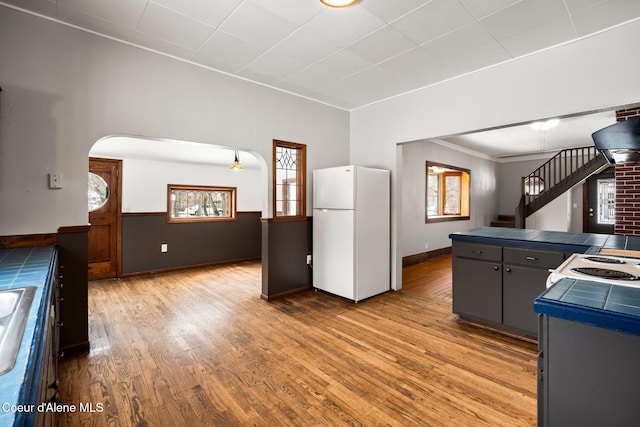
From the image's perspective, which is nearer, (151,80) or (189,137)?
(151,80)

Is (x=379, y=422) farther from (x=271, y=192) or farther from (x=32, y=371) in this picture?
(x=271, y=192)

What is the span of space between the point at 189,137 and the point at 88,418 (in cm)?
242

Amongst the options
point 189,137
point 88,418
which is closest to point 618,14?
point 189,137

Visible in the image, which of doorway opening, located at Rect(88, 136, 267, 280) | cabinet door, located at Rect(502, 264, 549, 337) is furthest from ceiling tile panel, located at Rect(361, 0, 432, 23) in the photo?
doorway opening, located at Rect(88, 136, 267, 280)

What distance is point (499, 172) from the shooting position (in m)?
9.42

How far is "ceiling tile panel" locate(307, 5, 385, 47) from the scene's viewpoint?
233cm

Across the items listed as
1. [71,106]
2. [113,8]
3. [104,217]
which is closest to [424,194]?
[113,8]

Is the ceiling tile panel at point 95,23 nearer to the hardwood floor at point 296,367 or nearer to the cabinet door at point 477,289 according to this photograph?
the hardwood floor at point 296,367

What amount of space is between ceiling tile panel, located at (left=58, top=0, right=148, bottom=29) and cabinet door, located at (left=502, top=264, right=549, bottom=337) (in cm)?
374

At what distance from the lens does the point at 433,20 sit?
2428 millimetres

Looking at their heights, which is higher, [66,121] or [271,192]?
[66,121]

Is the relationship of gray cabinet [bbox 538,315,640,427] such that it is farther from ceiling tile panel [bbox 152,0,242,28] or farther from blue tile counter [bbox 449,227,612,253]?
ceiling tile panel [bbox 152,0,242,28]

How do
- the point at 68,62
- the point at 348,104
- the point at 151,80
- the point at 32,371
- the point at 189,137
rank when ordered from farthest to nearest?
1. the point at 348,104
2. the point at 189,137
3. the point at 151,80
4. the point at 68,62
5. the point at 32,371

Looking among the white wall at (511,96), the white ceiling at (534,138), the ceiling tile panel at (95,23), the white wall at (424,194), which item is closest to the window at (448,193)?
the white wall at (424,194)
